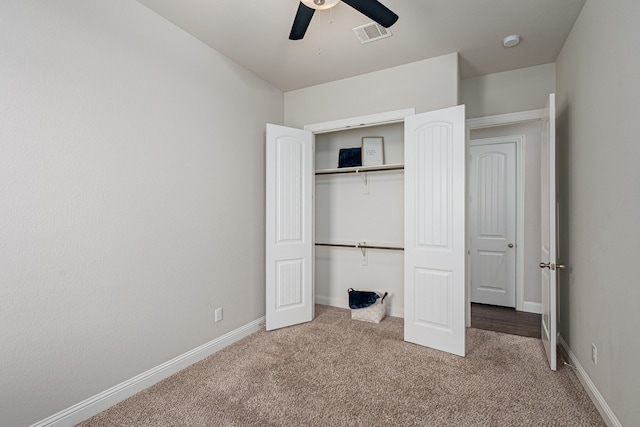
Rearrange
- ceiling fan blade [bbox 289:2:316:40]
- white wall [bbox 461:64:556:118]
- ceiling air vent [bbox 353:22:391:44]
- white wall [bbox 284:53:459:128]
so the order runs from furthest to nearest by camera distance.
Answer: white wall [bbox 461:64:556:118] → white wall [bbox 284:53:459:128] → ceiling air vent [bbox 353:22:391:44] → ceiling fan blade [bbox 289:2:316:40]

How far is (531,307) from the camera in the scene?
3930 mm

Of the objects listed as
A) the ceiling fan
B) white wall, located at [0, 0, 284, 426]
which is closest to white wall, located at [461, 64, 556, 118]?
the ceiling fan

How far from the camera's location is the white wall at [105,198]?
5.54 feet

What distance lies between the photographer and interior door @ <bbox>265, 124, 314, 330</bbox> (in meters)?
3.31

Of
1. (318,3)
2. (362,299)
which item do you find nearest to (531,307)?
(362,299)

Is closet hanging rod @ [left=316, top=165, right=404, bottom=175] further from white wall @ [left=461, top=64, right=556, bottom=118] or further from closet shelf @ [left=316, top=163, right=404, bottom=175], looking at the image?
white wall @ [left=461, top=64, right=556, bottom=118]

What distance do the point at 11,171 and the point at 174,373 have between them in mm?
1762

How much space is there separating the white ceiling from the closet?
62 centimetres

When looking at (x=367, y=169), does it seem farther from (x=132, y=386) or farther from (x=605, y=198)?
(x=132, y=386)

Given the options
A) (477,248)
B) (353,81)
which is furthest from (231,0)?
(477,248)

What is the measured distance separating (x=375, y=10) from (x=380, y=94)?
5.44 feet

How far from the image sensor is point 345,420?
188 cm

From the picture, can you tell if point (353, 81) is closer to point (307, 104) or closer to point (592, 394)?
point (307, 104)

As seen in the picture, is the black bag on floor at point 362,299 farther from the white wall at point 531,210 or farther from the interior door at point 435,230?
the white wall at point 531,210
